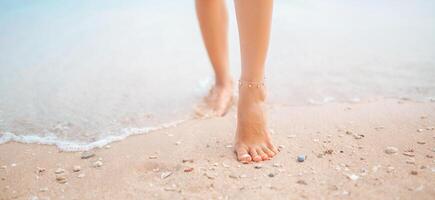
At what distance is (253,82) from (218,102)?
56cm

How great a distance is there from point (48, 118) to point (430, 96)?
1669 millimetres

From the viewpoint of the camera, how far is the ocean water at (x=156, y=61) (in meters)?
1.98

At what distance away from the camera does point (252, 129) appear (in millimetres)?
1473

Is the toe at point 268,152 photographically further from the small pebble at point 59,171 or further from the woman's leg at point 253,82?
the small pebble at point 59,171

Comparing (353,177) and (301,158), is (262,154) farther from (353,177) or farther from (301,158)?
(353,177)

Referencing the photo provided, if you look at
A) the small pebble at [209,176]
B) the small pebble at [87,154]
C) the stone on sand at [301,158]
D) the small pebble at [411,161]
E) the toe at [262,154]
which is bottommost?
the small pebble at [87,154]

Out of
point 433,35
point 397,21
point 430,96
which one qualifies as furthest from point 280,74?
point 397,21

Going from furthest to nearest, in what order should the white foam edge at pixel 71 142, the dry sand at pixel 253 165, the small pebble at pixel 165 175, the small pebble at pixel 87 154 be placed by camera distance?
the white foam edge at pixel 71 142, the small pebble at pixel 87 154, the small pebble at pixel 165 175, the dry sand at pixel 253 165

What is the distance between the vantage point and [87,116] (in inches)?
77.9

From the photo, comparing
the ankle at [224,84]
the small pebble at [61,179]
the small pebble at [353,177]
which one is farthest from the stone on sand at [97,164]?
the ankle at [224,84]

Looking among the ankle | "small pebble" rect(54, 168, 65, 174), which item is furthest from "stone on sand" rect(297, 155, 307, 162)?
the ankle

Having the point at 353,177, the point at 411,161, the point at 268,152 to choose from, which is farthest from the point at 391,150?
the point at 268,152

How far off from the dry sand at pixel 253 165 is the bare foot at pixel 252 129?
4 cm

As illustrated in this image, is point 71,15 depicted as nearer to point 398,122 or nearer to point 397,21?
point 397,21
